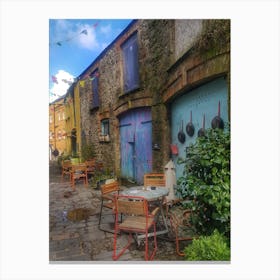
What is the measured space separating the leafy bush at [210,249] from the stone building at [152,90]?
1.37m

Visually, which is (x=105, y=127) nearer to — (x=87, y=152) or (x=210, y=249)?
(x=87, y=152)

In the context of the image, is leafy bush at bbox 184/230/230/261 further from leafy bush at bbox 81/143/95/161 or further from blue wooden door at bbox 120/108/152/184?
leafy bush at bbox 81/143/95/161

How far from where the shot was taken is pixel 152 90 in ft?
13.9

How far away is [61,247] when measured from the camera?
2.78m

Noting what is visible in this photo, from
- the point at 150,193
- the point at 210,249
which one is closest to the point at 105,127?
the point at 150,193

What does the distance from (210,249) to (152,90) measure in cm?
277

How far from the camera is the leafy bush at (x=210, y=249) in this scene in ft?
7.80

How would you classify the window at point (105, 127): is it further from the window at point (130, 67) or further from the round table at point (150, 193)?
the round table at point (150, 193)

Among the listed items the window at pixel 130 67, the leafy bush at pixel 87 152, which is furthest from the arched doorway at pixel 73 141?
the window at pixel 130 67

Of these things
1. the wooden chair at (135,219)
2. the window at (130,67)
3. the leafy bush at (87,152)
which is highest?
the window at (130,67)

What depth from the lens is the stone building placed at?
2.93 m

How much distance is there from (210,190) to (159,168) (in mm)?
1726

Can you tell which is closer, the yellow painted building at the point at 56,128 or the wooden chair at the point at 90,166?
the yellow painted building at the point at 56,128
